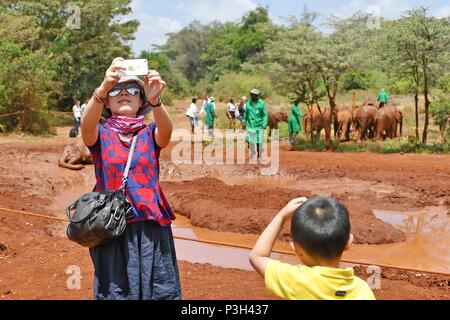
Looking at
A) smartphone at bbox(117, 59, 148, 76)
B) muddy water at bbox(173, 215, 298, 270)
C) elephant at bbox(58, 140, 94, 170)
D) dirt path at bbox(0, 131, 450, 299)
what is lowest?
muddy water at bbox(173, 215, 298, 270)

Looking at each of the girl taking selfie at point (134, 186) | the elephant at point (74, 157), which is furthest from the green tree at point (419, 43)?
the girl taking selfie at point (134, 186)

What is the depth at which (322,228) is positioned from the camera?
6.81 ft

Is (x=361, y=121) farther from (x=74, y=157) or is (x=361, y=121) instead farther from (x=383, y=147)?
(x=74, y=157)

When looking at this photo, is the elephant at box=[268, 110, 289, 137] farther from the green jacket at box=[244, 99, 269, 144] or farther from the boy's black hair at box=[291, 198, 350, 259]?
the boy's black hair at box=[291, 198, 350, 259]

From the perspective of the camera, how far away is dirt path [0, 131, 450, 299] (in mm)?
5176

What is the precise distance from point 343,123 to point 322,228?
17.6 meters

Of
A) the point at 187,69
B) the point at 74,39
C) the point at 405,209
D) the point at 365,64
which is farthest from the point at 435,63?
the point at 187,69

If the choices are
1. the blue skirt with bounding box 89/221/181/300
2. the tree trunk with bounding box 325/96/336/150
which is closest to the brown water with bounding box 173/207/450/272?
the blue skirt with bounding box 89/221/181/300

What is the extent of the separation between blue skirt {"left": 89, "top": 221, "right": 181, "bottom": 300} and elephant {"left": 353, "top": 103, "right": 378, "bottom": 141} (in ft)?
53.1

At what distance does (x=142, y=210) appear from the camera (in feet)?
9.68

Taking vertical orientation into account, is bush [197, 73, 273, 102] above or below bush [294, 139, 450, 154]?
above

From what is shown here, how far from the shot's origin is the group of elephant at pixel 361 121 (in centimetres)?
1831

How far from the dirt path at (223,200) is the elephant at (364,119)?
157 inches

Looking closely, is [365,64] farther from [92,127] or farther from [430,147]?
[92,127]
